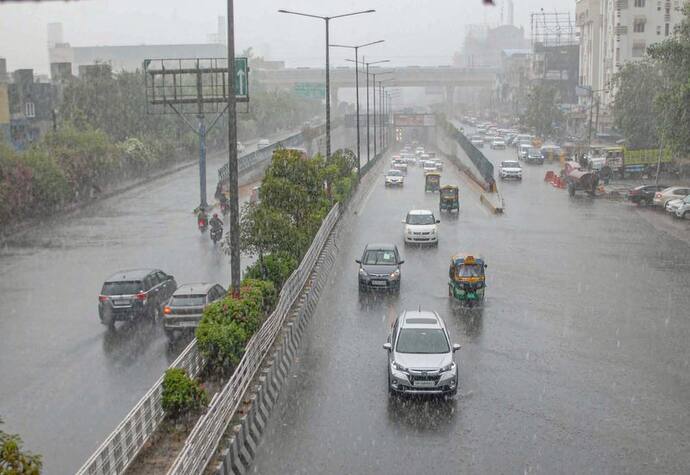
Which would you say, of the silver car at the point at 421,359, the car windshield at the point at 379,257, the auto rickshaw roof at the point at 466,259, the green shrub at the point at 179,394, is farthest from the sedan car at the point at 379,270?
the green shrub at the point at 179,394

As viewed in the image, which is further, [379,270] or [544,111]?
[544,111]

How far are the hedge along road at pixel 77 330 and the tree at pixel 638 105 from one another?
143 ft

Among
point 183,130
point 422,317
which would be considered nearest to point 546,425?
point 422,317

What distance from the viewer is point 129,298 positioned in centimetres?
2372

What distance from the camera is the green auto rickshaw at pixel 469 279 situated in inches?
1045

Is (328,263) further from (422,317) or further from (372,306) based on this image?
(422,317)

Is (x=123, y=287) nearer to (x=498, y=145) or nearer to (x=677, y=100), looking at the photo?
(x=677, y=100)

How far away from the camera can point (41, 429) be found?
1620 centimetres

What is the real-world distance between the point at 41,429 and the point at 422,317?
8.30 metres

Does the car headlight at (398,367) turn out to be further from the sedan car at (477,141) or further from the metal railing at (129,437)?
the sedan car at (477,141)

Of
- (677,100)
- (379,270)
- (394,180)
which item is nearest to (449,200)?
(677,100)

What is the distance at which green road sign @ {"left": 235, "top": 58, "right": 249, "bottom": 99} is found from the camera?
44.8 meters

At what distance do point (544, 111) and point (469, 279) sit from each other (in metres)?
88.3

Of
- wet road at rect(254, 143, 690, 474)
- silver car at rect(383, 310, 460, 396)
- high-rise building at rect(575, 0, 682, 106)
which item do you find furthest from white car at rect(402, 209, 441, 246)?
high-rise building at rect(575, 0, 682, 106)
